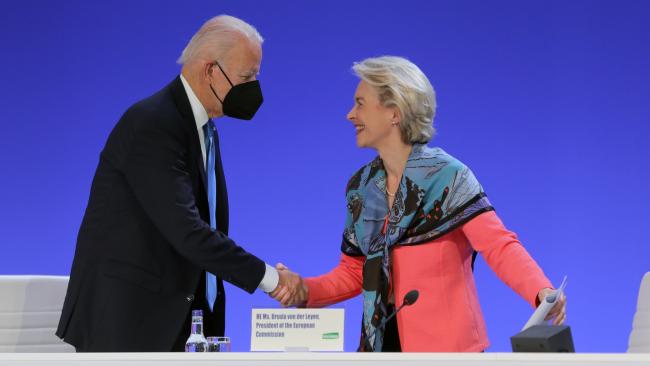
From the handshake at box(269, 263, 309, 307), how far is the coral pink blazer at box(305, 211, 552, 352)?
0.33 m

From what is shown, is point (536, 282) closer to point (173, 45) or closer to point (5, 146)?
point (173, 45)

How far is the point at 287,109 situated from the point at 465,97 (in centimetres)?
79

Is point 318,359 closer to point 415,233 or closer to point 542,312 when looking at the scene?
point 542,312

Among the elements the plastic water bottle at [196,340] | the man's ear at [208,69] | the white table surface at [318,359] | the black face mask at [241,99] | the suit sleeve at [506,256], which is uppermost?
the man's ear at [208,69]

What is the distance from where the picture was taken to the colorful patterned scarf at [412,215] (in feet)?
7.73

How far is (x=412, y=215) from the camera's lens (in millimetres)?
2365

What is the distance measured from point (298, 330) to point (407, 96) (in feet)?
2.75

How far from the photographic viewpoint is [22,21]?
14.0 ft

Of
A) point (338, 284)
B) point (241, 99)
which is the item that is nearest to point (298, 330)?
point (338, 284)

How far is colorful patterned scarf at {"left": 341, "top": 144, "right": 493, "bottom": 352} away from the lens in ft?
7.73

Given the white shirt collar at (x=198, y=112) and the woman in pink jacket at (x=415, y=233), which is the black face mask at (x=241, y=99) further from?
the woman in pink jacket at (x=415, y=233)

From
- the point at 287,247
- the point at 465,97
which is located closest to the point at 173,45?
the point at 287,247

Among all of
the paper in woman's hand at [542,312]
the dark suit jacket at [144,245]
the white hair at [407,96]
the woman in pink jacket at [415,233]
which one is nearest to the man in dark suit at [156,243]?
the dark suit jacket at [144,245]

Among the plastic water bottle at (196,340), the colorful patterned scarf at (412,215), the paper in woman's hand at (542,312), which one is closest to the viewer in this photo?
the paper in woman's hand at (542,312)
